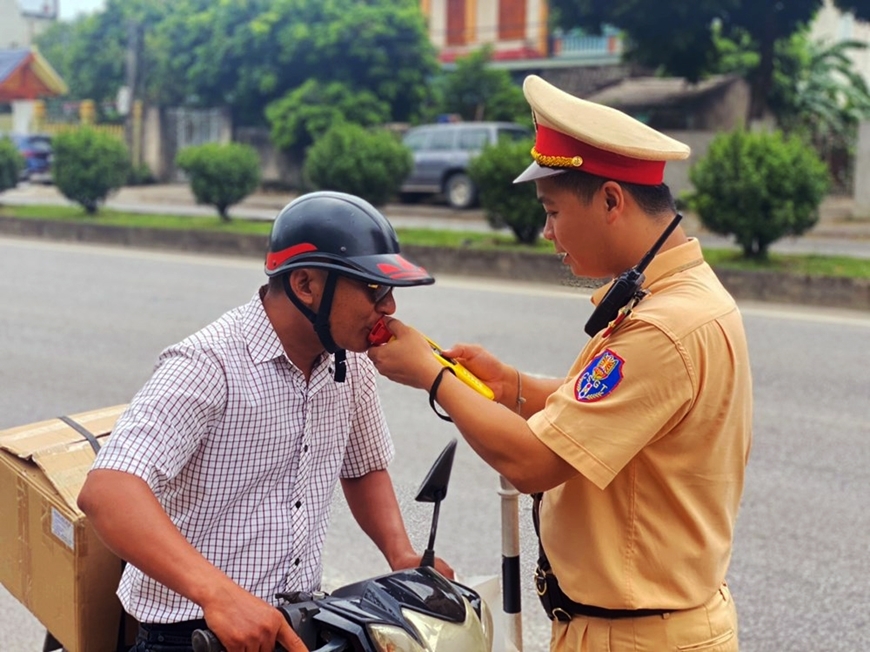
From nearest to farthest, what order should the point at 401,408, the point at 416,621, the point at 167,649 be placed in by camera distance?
the point at 416,621
the point at 167,649
the point at 401,408

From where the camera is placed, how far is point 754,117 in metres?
20.3

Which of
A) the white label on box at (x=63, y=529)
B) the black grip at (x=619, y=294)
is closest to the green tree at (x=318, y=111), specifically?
the white label on box at (x=63, y=529)

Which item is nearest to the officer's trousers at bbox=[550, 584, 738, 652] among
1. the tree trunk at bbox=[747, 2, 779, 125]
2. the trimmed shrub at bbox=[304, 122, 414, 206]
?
the trimmed shrub at bbox=[304, 122, 414, 206]

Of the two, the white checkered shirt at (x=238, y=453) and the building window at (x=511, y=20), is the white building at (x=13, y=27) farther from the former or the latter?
the white checkered shirt at (x=238, y=453)

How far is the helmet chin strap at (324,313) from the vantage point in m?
1.88

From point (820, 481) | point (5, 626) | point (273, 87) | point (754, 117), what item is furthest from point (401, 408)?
point (273, 87)

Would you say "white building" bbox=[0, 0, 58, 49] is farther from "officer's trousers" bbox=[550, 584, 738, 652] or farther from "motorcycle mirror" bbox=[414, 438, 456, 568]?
"officer's trousers" bbox=[550, 584, 738, 652]

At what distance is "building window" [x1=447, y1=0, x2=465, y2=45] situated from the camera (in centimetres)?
3275

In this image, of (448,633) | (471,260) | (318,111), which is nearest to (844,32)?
(318,111)

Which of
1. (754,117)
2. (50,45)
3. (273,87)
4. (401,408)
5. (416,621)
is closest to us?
(416,621)

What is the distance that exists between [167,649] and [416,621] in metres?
0.50

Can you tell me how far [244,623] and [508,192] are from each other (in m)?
11.4

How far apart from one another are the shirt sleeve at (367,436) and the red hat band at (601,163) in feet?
2.11

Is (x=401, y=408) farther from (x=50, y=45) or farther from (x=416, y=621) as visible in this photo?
(x=50, y=45)
